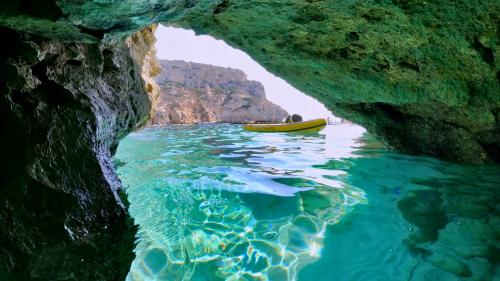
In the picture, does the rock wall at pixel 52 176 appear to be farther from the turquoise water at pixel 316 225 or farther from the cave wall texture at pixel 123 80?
the turquoise water at pixel 316 225

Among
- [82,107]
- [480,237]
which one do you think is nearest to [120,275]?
[82,107]

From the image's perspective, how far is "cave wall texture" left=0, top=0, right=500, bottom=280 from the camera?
203cm

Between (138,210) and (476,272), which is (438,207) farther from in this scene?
(138,210)

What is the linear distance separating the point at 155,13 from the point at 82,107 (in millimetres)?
1204

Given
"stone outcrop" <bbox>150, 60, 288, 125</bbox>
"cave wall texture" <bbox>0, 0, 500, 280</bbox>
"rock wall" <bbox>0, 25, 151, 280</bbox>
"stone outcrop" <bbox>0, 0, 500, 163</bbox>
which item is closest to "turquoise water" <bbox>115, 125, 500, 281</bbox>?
Result: "rock wall" <bbox>0, 25, 151, 280</bbox>

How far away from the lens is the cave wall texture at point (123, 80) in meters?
2.03

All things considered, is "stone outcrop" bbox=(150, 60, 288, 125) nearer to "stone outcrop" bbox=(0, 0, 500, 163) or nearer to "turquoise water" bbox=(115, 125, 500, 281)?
"stone outcrop" bbox=(0, 0, 500, 163)

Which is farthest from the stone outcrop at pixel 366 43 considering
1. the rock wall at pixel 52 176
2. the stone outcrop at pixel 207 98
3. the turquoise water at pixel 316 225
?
the stone outcrop at pixel 207 98

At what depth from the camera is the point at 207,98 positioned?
92062 millimetres

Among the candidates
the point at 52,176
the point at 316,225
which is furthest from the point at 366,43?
the point at 52,176

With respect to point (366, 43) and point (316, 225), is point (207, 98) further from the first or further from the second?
point (316, 225)

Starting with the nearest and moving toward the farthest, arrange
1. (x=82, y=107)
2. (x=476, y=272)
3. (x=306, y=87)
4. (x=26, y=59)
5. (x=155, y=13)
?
(x=155, y=13)
(x=26, y=59)
(x=476, y=272)
(x=82, y=107)
(x=306, y=87)

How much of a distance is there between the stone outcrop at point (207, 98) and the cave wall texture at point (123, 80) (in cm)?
5151

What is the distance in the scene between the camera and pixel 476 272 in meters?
2.39
